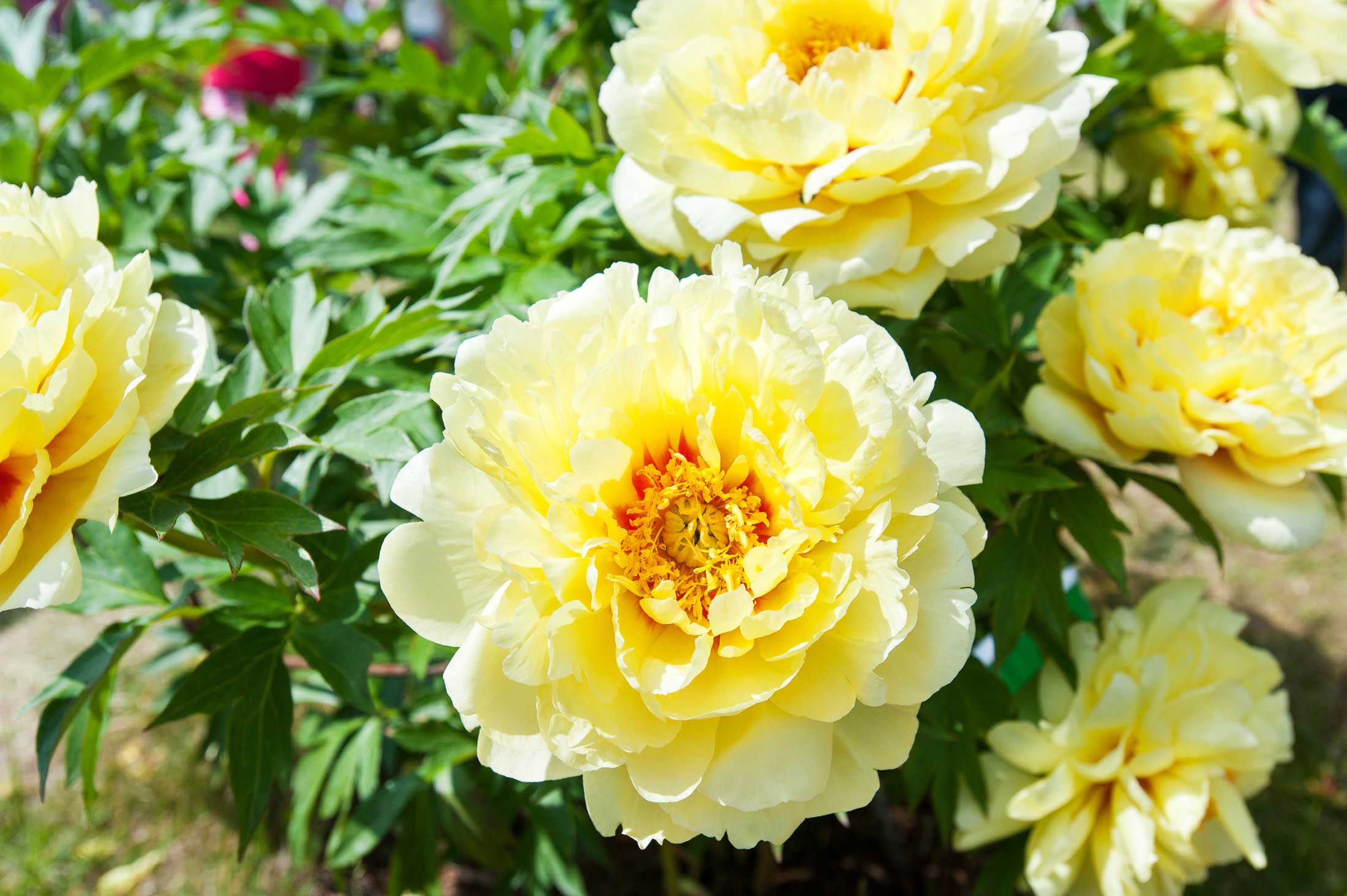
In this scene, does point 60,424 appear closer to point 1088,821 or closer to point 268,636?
point 268,636

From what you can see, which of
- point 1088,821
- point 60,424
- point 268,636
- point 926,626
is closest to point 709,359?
point 926,626

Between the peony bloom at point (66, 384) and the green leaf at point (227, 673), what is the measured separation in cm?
29

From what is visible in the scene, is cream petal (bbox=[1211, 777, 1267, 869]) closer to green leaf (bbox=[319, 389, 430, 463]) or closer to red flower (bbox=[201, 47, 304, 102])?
green leaf (bbox=[319, 389, 430, 463])

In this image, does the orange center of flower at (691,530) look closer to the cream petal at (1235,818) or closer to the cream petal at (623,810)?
the cream petal at (623,810)

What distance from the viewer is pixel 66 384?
0.72m

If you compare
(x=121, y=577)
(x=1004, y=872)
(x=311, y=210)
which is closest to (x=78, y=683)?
(x=121, y=577)

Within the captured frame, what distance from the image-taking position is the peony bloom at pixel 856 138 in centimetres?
90

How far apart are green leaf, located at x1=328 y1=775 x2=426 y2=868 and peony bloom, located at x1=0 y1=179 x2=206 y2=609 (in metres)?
0.77

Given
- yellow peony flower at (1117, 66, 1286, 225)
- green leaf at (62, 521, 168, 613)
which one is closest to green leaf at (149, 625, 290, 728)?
green leaf at (62, 521, 168, 613)

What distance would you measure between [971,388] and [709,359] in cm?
48

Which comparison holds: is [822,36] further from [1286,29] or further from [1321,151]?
[1321,151]

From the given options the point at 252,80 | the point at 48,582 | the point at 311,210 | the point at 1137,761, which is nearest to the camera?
the point at 48,582

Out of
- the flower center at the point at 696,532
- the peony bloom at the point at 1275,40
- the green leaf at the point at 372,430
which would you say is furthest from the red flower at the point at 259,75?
the flower center at the point at 696,532

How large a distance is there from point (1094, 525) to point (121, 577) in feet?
3.51
